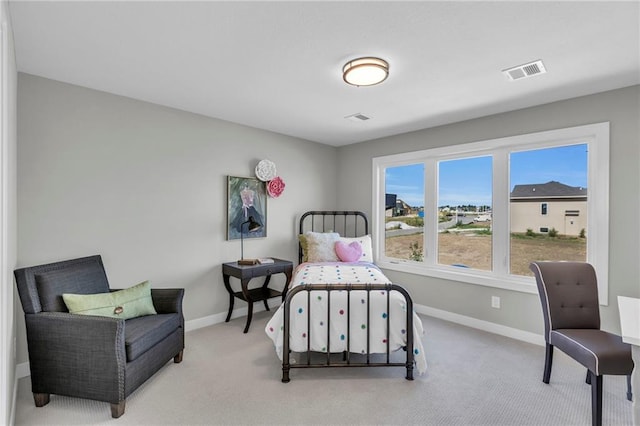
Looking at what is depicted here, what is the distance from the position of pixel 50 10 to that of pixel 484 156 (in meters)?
4.01

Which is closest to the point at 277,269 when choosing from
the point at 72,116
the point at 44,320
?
the point at 44,320

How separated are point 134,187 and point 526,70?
3597mm

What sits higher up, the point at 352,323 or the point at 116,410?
the point at 352,323

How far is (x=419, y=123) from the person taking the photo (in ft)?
12.6

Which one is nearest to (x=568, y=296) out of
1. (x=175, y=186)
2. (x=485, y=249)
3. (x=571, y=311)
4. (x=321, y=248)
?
(x=571, y=311)

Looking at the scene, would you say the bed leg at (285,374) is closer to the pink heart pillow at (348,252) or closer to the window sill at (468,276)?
the pink heart pillow at (348,252)

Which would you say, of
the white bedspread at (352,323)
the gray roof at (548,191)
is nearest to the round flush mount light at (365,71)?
the white bedspread at (352,323)

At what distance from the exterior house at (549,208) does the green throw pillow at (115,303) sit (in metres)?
3.77

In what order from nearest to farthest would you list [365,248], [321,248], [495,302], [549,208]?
[549,208], [495,302], [321,248], [365,248]

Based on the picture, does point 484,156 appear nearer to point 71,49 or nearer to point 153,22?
→ point 153,22

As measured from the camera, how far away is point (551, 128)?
3.11 m

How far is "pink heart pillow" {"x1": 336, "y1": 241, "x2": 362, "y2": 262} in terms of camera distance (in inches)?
157

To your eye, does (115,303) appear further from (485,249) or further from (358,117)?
(485,249)

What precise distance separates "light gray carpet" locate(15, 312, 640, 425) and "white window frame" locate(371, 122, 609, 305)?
91 cm
